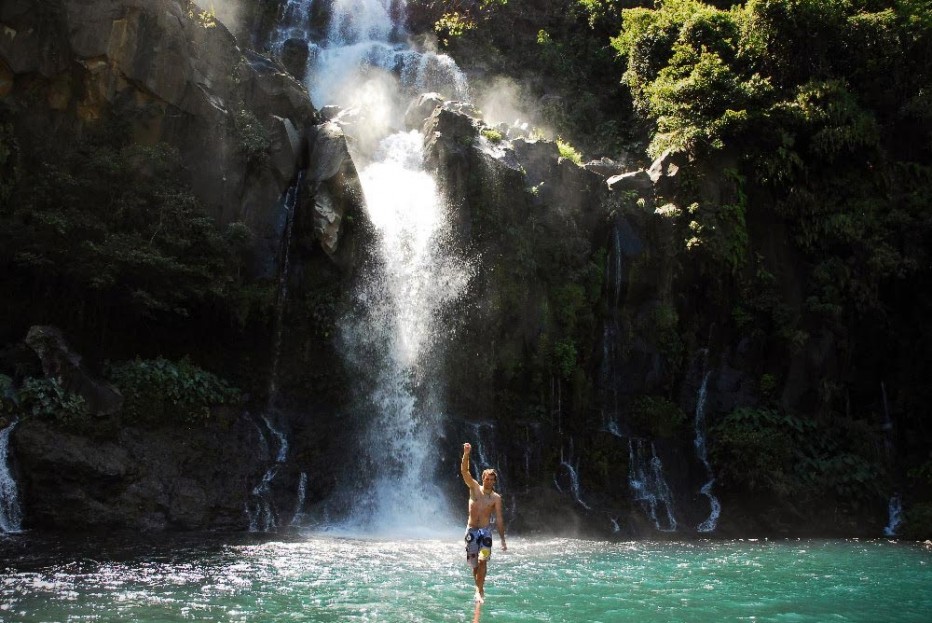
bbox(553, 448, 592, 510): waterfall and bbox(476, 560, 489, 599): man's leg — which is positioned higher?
bbox(553, 448, 592, 510): waterfall

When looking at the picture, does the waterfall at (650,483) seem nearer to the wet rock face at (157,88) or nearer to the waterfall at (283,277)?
the waterfall at (283,277)

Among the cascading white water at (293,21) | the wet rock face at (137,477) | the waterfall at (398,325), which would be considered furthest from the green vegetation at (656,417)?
the cascading white water at (293,21)

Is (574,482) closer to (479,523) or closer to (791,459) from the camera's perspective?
(791,459)

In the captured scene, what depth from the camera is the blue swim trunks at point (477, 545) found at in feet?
29.4

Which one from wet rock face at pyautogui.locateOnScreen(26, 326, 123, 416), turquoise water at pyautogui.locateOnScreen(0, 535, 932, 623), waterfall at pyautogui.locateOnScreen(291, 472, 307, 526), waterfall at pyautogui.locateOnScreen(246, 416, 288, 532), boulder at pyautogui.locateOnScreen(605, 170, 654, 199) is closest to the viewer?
turquoise water at pyautogui.locateOnScreen(0, 535, 932, 623)

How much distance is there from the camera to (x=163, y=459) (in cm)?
1555

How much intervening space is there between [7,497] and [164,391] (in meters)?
3.58

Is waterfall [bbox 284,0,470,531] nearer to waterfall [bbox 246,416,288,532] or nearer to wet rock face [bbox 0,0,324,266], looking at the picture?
waterfall [bbox 246,416,288,532]

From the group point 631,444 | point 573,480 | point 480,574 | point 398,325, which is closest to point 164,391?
point 398,325

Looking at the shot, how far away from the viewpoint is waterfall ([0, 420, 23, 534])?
13.5m

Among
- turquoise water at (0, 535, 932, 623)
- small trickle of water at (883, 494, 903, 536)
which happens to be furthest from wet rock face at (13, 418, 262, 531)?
small trickle of water at (883, 494, 903, 536)

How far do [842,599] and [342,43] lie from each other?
28.3 meters

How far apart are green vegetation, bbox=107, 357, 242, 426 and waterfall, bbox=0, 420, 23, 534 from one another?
232 cm

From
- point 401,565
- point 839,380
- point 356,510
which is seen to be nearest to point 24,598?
point 401,565
